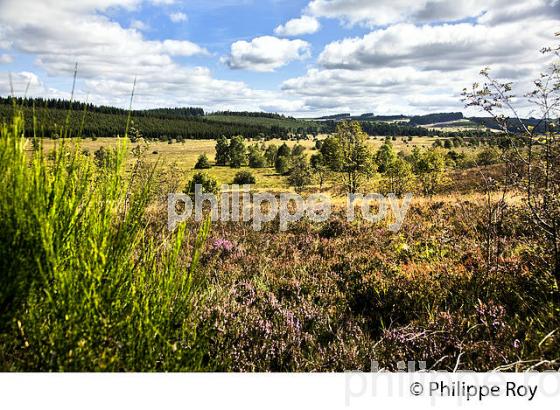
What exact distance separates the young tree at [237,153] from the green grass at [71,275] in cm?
9776

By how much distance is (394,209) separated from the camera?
1340 cm

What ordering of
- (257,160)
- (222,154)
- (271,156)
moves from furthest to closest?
(222,154) < (271,156) < (257,160)

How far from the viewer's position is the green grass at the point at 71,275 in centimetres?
197

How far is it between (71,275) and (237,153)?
327ft

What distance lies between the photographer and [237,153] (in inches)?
3947

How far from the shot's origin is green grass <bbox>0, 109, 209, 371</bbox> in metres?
1.97

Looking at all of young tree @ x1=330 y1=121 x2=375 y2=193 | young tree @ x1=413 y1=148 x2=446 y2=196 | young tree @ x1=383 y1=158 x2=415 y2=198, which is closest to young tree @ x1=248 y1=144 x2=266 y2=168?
young tree @ x1=413 y1=148 x2=446 y2=196

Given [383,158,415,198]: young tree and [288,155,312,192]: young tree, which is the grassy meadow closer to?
[383,158,415,198]: young tree

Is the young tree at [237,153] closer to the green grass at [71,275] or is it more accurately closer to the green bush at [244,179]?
the green bush at [244,179]

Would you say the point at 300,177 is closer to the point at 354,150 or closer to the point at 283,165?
the point at 283,165

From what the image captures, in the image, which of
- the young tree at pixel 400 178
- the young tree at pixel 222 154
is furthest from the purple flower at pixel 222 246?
the young tree at pixel 222 154

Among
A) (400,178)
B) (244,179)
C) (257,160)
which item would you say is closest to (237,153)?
(257,160)
